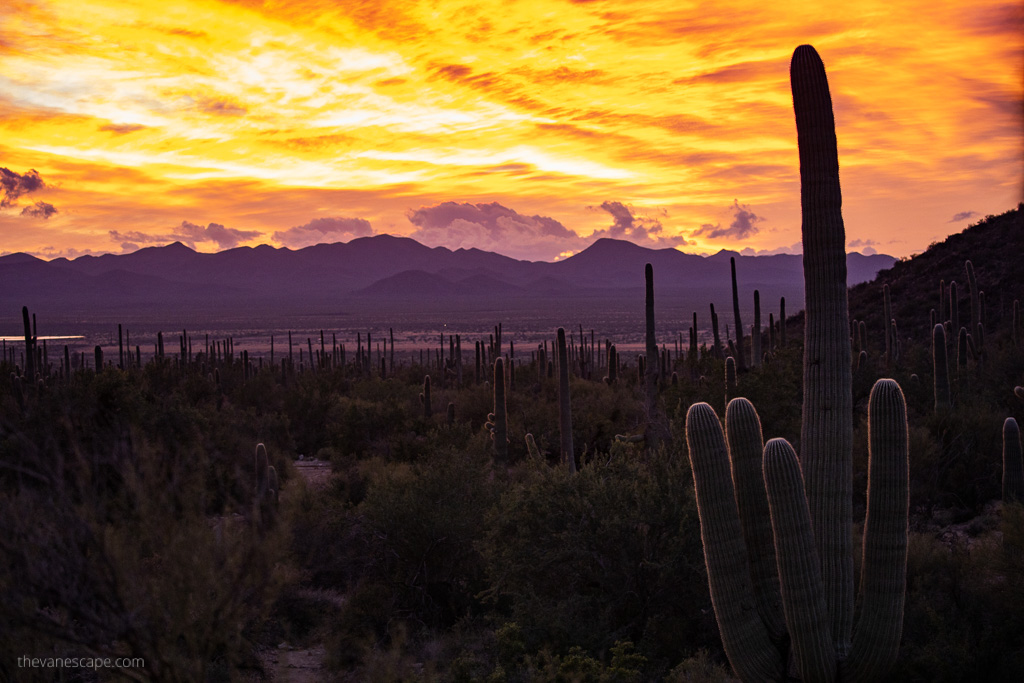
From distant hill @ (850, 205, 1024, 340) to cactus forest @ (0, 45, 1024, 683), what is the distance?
1960 centimetres

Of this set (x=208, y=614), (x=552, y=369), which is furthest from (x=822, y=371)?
(x=552, y=369)

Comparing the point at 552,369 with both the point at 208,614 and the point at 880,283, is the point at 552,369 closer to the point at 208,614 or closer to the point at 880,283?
the point at 880,283

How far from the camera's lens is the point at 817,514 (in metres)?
6.34

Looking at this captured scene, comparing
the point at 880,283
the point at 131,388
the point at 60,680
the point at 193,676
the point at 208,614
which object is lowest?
the point at 60,680

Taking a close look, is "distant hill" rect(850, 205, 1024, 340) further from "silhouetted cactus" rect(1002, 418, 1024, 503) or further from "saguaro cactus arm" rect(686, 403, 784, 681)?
"saguaro cactus arm" rect(686, 403, 784, 681)

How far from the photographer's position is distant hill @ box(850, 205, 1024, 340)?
37094mm

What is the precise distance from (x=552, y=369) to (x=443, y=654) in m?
27.8

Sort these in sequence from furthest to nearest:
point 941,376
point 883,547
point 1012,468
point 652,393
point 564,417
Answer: point 652,393
point 941,376
point 564,417
point 1012,468
point 883,547

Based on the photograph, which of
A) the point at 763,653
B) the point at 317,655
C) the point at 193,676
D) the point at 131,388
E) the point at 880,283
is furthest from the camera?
the point at 880,283

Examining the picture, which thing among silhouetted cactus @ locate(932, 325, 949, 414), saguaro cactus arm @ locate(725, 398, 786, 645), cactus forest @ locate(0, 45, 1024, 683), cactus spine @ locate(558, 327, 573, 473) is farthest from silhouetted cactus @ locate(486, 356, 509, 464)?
saguaro cactus arm @ locate(725, 398, 786, 645)

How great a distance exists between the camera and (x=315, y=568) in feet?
43.5

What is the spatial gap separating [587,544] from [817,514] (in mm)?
4090

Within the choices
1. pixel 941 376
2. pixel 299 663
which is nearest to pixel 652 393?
pixel 941 376

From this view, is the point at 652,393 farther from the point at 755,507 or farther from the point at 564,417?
the point at 755,507
